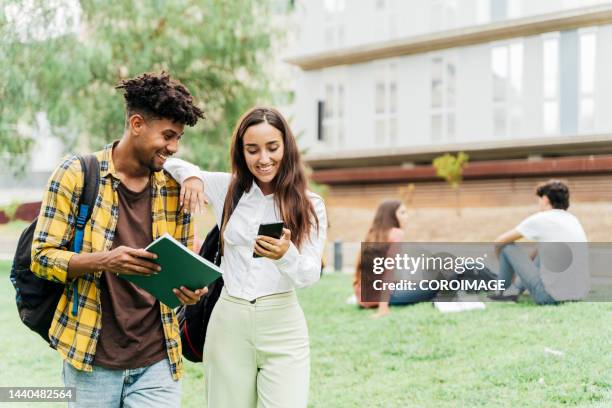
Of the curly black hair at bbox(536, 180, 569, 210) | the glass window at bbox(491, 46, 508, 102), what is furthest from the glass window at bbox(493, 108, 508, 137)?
the curly black hair at bbox(536, 180, 569, 210)

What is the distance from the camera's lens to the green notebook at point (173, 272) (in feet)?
6.50

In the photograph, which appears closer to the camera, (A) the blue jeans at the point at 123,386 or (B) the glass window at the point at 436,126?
(A) the blue jeans at the point at 123,386

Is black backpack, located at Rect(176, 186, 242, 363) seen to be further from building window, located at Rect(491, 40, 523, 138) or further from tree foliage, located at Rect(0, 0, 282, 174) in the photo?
building window, located at Rect(491, 40, 523, 138)

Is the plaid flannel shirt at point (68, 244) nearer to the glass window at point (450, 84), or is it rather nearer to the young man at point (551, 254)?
the young man at point (551, 254)

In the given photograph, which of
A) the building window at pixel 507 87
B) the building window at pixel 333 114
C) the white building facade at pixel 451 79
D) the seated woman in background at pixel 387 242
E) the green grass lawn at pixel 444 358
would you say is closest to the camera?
the green grass lawn at pixel 444 358

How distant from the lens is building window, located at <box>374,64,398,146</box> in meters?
16.6

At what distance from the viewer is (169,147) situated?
222 centimetres

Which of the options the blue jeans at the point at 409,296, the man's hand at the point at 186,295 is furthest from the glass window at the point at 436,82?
the man's hand at the point at 186,295

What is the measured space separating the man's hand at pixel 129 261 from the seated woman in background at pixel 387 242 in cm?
451

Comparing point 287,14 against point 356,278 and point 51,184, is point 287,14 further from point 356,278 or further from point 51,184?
point 51,184

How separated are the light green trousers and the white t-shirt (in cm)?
395

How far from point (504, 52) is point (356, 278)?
31.0 ft

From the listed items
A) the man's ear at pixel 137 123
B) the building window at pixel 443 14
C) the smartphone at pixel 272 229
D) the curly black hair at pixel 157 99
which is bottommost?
the smartphone at pixel 272 229

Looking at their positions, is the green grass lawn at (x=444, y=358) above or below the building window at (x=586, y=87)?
below
